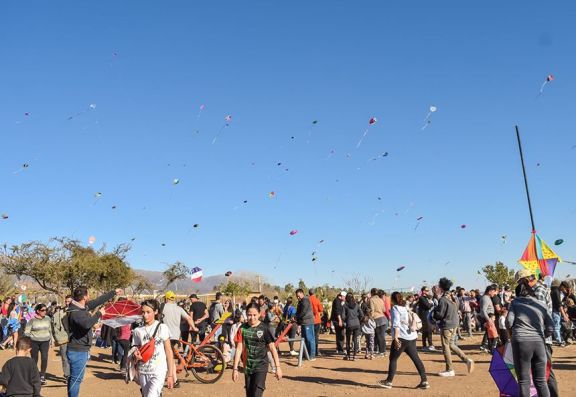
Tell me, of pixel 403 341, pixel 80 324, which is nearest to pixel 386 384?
pixel 403 341

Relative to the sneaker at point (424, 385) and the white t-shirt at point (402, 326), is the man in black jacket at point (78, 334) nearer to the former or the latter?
the white t-shirt at point (402, 326)

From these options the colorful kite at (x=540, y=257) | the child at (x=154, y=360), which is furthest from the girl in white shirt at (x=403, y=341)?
the colorful kite at (x=540, y=257)

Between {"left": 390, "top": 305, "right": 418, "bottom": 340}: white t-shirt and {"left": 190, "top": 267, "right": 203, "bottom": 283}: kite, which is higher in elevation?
{"left": 190, "top": 267, "right": 203, "bottom": 283}: kite

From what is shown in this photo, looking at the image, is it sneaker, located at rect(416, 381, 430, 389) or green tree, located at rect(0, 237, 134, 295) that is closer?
sneaker, located at rect(416, 381, 430, 389)

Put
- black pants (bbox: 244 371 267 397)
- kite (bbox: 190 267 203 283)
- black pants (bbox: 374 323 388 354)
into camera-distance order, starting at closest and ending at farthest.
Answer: black pants (bbox: 244 371 267 397)
black pants (bbox: 374 323 388 354)
kite (bbox: 190 267 203 283)

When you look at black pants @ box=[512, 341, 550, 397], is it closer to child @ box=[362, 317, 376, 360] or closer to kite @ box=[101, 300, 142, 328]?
kite @ box=[101, 300, 142, 328]

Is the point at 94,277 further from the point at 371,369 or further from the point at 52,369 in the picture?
the point at 371,369

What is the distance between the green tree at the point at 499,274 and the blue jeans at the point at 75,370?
47.3 m

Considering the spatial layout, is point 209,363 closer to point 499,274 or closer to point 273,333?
point 273,333

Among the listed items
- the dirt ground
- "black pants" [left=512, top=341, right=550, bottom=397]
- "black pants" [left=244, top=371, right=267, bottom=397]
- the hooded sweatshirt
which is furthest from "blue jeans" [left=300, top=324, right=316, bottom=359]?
"black pants" [left=512, top=341, right=550, bottom=397]

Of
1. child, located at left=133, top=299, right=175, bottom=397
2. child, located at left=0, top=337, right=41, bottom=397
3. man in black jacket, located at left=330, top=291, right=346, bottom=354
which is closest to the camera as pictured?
child, located at left=0, top=337, right=41, bottom=397

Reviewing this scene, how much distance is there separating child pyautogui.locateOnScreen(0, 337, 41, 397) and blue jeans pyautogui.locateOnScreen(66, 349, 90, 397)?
187 centimetres

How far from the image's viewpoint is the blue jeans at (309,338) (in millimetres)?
13773

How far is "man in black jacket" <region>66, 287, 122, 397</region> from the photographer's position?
7566mm
